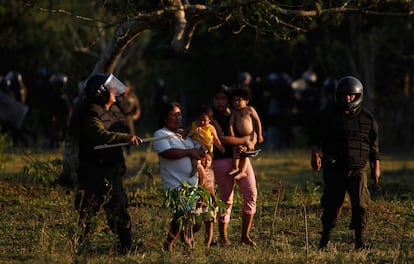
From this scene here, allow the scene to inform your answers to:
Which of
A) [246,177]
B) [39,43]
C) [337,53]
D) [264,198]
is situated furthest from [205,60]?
[246,177]

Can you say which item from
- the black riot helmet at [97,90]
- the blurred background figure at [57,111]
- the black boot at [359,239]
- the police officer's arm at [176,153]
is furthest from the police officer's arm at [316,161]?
the blurred background figure at [57,111]

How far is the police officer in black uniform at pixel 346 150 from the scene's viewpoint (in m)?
10.1

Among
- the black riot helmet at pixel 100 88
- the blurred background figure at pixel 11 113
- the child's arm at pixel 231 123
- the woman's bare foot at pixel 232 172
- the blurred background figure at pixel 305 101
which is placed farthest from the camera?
the blurred background figure at pixel 305 101

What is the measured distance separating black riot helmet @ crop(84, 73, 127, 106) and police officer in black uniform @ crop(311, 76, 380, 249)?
2184mm

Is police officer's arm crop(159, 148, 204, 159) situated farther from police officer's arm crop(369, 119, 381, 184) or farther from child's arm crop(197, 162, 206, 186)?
police officer's arm crop(369, 119, 381, 184)

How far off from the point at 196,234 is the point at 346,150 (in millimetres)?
2063

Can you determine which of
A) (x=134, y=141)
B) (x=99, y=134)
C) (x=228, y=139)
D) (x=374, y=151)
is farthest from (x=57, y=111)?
(x=134, y=141)

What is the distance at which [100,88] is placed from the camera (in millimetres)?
9609

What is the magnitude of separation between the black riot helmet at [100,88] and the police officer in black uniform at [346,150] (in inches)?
86.0

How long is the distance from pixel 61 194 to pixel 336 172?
15.9ft

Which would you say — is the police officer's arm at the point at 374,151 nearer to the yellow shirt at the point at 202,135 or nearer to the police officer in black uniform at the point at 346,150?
the police officer in black uniform at the point at 346,150

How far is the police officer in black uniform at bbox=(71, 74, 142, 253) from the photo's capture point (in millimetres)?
9570

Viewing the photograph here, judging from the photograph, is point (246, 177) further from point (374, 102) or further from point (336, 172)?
point (374, 102)

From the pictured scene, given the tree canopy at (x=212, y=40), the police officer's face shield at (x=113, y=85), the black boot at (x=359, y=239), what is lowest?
the black boot at (x=359, y=239)
